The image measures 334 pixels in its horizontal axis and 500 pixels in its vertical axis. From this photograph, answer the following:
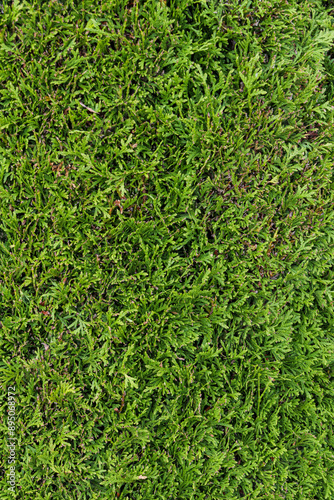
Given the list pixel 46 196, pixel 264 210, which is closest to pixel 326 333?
pixel 264 210

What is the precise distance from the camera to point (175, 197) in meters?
2.60

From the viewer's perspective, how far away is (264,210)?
283cm

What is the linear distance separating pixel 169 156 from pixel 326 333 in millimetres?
1911

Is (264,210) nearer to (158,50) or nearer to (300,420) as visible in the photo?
(158,50)

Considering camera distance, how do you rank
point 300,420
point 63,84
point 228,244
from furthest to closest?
1. point 300,420
2. point 228,244
3. point 63,84

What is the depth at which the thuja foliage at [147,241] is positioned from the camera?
246cm

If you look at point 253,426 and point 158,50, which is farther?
point 253,426

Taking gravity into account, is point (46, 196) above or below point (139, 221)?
above

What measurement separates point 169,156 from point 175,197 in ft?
0.95

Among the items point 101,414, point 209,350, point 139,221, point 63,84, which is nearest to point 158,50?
point 63,84

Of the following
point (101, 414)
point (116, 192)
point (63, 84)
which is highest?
point (63, 84)

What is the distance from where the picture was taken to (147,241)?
8.48 feet

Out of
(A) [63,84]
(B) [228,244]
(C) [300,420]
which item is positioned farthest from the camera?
(C) [300,420]

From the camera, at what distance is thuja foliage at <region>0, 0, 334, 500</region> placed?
2.46 m
